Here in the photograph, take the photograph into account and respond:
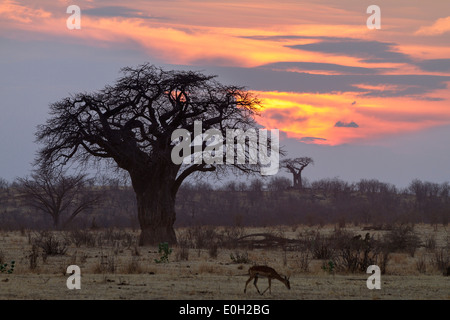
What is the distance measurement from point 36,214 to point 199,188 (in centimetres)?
2369

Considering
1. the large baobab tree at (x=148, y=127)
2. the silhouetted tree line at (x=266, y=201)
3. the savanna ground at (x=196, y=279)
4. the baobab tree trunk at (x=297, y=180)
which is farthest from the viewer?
the baobab tree trunk at (x=297, y=180)

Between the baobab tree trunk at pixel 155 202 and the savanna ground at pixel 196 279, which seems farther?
the baobab tree trunk at pixel 155 202

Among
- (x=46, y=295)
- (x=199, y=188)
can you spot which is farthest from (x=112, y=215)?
(x=46, y=295)

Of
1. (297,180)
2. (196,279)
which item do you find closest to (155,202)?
(196,279)

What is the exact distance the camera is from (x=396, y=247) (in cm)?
3080

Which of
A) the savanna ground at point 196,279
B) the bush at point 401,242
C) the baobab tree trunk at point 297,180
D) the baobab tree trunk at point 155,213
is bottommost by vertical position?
the savanna ground at point 196,279

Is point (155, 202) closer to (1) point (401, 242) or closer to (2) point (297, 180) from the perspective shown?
(1) point (401, 242)

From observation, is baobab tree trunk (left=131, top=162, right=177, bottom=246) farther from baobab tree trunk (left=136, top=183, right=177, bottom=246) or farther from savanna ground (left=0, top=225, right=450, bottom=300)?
savanna ground (left=0, top=225, right=450, bottom=300)

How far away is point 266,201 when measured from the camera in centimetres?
8856

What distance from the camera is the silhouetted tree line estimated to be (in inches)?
2879

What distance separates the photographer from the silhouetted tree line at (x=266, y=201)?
7312 cm

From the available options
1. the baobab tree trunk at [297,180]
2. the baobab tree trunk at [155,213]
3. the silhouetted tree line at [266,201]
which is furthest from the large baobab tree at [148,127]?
the baobab tree trunk at [297,180]

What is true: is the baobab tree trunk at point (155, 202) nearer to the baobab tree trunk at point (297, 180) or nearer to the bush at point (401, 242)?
the bush at point (401, 242)
